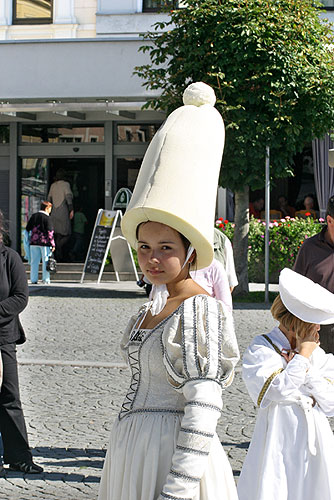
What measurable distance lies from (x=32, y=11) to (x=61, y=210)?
5.00m

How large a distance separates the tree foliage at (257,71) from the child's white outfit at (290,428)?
35.6 feet

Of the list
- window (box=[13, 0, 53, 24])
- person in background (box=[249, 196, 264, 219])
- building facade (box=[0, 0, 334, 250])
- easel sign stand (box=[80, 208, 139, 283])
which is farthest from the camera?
window (box=[13, 0, 53, 24])

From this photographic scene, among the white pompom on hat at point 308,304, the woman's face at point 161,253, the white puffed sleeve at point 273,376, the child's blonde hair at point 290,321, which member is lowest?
the white puffed sleeve at point 273,376

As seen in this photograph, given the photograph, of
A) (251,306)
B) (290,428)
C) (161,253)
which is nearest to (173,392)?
(161,253)

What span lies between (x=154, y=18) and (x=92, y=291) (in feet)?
24.5

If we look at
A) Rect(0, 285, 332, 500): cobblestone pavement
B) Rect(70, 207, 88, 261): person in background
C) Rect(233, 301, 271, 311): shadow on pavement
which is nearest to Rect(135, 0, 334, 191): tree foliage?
Rect(233, 301, 271, 311): shadow on pavement

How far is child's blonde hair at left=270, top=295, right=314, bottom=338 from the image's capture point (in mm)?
4035

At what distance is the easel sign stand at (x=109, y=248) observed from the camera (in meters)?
18.3

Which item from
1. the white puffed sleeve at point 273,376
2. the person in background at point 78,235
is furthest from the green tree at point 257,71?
the white puffed sleeve at point 273,376

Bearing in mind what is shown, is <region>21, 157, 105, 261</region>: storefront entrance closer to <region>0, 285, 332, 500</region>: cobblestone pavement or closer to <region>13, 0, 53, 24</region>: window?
<region>13, 0, 53, 24</region>: window

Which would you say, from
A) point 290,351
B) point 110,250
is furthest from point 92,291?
point 290,351

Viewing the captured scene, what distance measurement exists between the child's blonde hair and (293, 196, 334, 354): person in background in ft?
3.91

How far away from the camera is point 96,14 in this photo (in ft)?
69.0

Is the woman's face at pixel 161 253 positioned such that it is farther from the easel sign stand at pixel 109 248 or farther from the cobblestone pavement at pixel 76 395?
the easel sign stand at pixel 109 248
